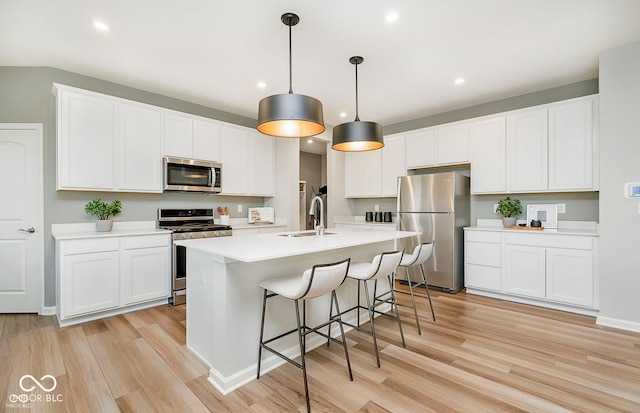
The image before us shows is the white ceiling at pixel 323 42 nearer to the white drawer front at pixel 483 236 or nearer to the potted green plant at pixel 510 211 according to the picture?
the potted green plant at pixel 510 211

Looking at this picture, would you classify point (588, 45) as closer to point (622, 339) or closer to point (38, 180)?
point (622, 339)

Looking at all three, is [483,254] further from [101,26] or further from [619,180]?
[101,26]

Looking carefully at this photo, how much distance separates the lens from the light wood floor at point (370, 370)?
1828 mm

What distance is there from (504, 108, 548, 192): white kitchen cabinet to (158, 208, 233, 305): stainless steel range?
3.85 m

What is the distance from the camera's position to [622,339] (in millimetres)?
2680

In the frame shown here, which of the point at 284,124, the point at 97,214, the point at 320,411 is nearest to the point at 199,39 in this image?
the point at 284,124

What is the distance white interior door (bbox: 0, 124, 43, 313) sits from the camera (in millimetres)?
3230

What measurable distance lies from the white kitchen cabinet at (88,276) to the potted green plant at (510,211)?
15.5 ft

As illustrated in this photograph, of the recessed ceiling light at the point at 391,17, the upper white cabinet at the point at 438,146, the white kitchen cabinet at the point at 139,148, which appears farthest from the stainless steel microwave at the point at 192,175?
the upper white cabinet at the point at 438,146

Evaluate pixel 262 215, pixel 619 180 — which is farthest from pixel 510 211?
pixel 262 215

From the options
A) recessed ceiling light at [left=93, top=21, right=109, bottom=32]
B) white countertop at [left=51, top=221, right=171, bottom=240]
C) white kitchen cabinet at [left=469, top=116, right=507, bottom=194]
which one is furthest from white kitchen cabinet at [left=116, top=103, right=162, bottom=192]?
white kitchen cabinet at [left=469, top=116, right=507, bottom=194]

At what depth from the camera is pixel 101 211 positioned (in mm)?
3416

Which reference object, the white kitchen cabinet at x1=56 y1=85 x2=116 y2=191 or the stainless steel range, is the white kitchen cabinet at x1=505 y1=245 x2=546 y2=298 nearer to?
the stainless steel range

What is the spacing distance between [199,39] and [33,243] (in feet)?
9.38
